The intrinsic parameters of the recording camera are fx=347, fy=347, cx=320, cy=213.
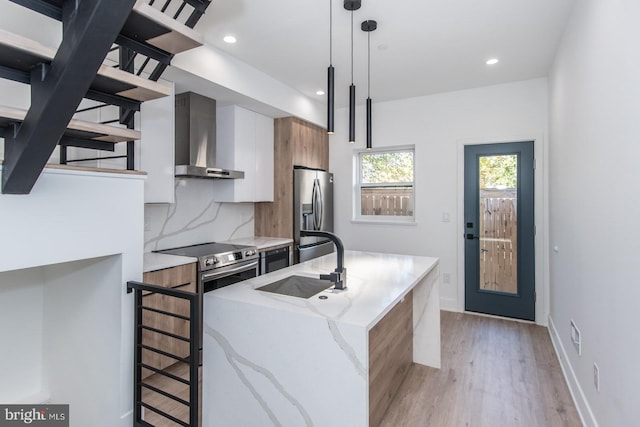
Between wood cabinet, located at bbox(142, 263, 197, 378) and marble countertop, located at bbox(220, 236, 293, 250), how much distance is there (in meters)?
0.95

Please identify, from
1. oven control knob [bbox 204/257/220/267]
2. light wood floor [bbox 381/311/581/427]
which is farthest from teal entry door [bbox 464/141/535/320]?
oven control knob [bbox 204/257/220/267]

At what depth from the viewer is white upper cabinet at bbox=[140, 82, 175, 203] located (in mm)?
2793

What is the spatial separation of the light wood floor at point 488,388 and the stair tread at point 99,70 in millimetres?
2258

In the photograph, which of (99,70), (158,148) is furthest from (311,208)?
(99,70)

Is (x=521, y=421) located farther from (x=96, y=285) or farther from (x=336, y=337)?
(x=96, y=285)

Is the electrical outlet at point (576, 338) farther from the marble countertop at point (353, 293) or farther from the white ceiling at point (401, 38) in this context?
the white ceiling at point (401, 38)

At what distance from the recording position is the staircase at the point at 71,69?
1.05 meters

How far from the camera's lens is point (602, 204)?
1.80 m

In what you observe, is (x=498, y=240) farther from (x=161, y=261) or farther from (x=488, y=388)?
(x=161, y=261)

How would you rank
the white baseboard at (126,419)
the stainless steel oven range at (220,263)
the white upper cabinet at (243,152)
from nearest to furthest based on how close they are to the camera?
the white baseboard at (126,419), the stainless steel oven range at (220,263), the white upper cabinet at (243,152)

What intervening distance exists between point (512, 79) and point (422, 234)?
2.01 m

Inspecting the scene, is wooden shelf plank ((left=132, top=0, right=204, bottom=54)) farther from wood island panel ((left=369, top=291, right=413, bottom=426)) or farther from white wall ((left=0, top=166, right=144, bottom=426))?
wood island panel ((left=369, top=291, right=413, bottom=426))

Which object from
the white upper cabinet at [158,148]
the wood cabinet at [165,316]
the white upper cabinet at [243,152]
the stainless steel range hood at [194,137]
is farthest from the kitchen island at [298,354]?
the white upper cabinet at [243,152]

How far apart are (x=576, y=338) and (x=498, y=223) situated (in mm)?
1837
